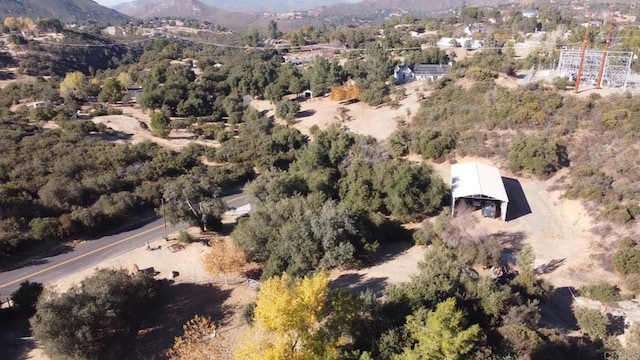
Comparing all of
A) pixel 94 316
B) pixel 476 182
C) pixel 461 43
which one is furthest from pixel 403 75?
pixel 94 316

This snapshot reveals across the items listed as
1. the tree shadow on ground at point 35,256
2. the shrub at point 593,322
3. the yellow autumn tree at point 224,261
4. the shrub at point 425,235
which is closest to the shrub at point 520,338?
the shrub at point 593,322

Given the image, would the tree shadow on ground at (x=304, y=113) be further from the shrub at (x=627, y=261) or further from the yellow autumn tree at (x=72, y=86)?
the shrub at (x=627, y=261)

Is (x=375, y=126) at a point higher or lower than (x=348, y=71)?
lower

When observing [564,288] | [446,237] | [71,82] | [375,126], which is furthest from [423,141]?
[71,82]

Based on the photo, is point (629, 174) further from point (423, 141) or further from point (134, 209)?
point (134, 209)

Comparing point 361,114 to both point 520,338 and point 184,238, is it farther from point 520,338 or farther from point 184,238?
point 520,338

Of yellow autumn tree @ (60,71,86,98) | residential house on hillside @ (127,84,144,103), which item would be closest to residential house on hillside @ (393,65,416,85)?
residential house on hillside @ (127,84,144,103)
